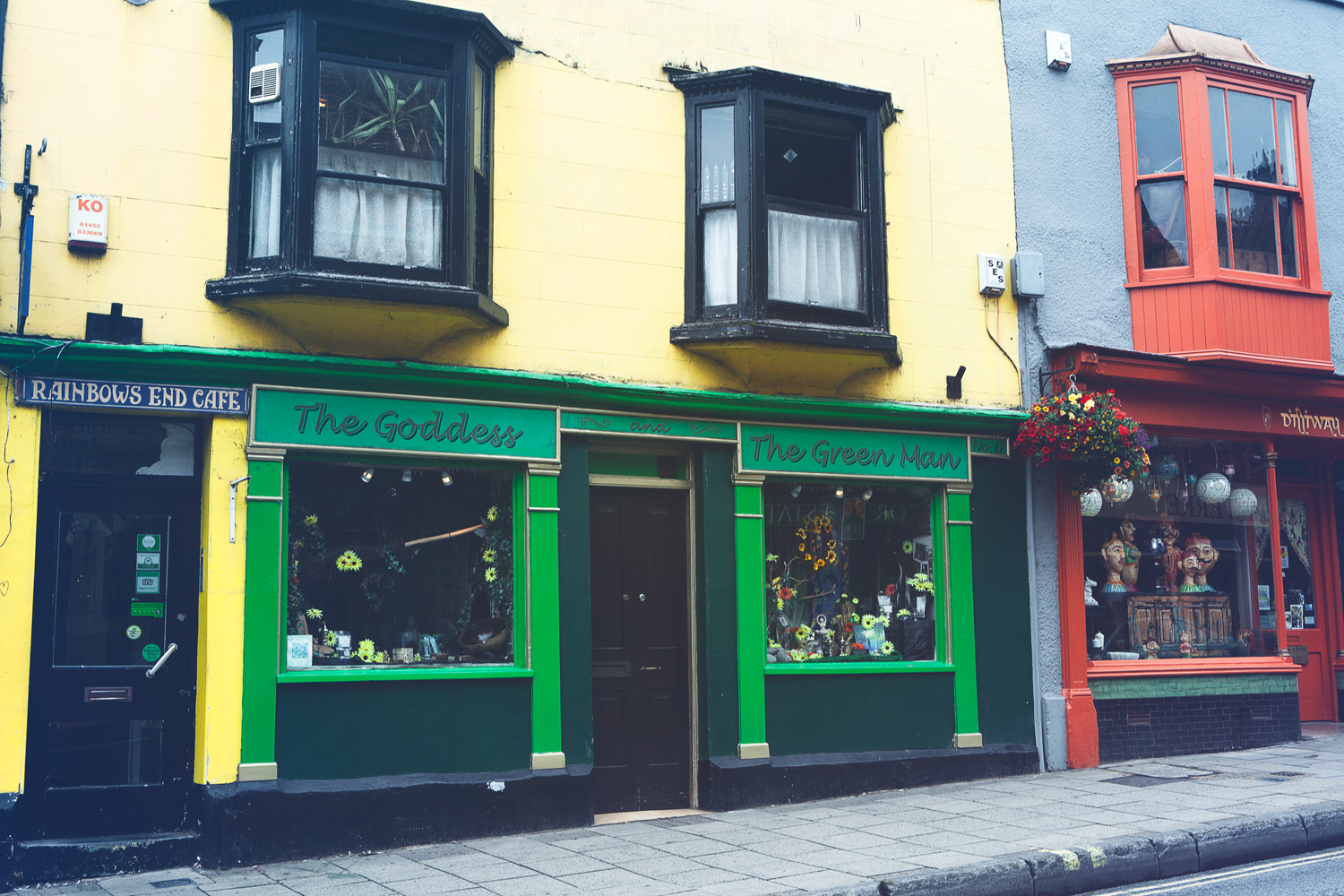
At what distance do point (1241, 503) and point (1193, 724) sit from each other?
95.7 inches

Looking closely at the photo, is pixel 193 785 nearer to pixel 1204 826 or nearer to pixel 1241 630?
pixel 1204 826

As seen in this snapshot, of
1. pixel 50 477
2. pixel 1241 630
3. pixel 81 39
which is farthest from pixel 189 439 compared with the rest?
pixel 1241 630

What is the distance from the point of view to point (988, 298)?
34.2 feet

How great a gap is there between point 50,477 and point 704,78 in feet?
19.3

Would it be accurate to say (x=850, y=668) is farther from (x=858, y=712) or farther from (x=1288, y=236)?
(x=1288, y=236)

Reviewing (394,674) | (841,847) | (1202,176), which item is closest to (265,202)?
(394,674)

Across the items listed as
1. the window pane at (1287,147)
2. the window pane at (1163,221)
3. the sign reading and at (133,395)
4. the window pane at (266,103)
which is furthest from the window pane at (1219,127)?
the sign reading and at (133,395)

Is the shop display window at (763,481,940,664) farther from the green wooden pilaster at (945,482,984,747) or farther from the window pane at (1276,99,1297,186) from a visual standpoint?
the window pane at (1276,99,1297,186)

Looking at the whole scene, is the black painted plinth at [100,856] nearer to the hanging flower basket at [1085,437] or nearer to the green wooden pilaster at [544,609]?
the green wooden pilaster at [544,609]

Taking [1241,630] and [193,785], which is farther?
[1241,630]

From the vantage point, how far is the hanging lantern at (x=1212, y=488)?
11.2 meters

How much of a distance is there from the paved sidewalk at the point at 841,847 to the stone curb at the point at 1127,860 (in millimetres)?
15

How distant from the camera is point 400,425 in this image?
8.01 m

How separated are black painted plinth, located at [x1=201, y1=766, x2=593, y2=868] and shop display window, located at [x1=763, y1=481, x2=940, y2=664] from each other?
94.7 inches
